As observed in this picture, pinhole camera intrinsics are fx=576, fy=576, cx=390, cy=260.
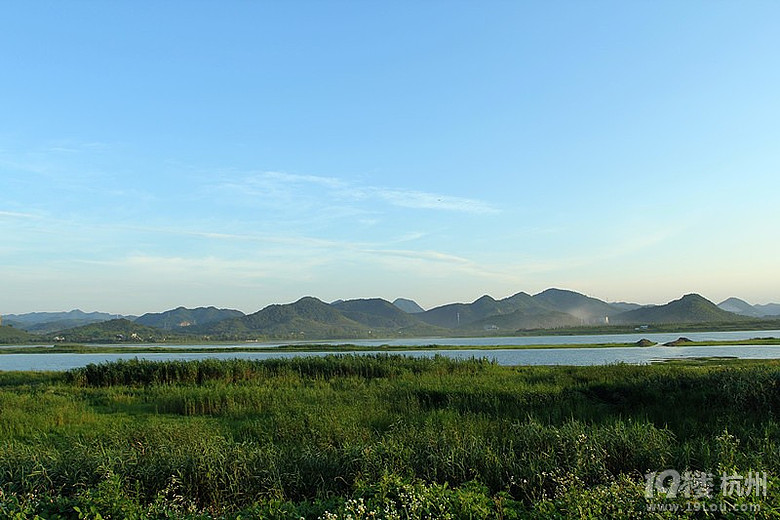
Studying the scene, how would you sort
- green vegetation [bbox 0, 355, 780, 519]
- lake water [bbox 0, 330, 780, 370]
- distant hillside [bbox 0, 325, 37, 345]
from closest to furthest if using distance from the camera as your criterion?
green vegetation [bbox 0, 355, 780, 519]
lake water [bbox 0, 330, 780, 370]
distant hillside [bbox 0, 325, 37, 345]

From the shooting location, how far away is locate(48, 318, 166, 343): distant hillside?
139 metres

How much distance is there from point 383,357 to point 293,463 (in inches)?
932

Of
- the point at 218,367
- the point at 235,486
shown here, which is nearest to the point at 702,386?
the point at 235,486

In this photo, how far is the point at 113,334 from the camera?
149000 mm

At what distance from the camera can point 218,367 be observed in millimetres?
27703

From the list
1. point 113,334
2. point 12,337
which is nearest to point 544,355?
point 113,334

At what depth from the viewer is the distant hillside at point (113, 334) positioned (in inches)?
5477

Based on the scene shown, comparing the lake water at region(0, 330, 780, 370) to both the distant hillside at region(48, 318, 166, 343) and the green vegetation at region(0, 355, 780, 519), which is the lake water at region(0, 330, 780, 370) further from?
the distant hillside at region(48, 318, 166, 343)

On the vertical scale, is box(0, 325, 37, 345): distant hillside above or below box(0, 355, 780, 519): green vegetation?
below

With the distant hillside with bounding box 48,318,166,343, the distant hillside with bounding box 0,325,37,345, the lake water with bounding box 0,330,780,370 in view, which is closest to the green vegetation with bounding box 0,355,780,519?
the lake water with bounding box 0,330,780,370

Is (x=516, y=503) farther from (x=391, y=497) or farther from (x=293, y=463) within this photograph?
(x=293, y=463)

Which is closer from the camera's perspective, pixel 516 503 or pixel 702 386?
pixel 516 503

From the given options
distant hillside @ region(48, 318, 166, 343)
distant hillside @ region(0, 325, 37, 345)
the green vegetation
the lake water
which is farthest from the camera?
distant hillside @ region(48, 318, 166, 343)

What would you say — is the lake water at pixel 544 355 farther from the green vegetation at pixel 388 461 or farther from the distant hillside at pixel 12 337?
the distant hillside at pixel 12 337
